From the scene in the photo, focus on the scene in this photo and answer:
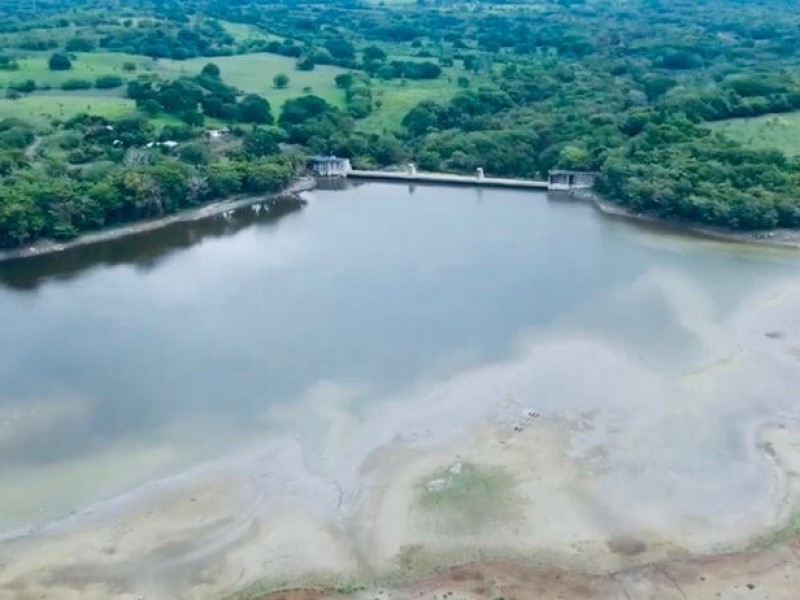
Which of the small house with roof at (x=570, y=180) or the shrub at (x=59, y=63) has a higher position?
the shrub at (x=59, y=63)

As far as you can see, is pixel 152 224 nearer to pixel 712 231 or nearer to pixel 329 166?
pixel 329 166

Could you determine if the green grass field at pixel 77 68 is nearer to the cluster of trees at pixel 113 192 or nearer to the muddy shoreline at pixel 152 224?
the cluster of trees at pixel 113 192

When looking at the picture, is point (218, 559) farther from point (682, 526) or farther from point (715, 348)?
point (715, 348)

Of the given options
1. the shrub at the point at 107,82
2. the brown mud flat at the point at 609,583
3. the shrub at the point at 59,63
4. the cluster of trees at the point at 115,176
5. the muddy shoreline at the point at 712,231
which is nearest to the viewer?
the brown mud flat at the point at 609,583

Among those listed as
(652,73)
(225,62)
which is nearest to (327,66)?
(225,62)

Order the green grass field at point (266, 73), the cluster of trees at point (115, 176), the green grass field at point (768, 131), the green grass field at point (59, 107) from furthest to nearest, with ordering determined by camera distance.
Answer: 1. the green grass field at point (266, 73)
2. the green grass field at point (59, 107)
3. the green grass field at point (768, 131)
4. the cluster of trees at point (115, 176)

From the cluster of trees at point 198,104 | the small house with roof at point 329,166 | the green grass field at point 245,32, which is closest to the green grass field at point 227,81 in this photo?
the cluster of trees at point 198,104
